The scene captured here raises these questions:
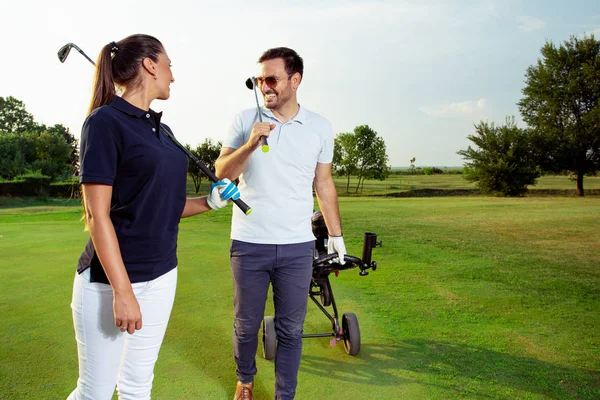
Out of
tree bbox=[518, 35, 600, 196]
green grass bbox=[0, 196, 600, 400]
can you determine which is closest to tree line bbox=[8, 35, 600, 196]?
tree bbox=[518, 35, 600, 196]

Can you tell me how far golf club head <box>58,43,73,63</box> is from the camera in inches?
→ 92.4

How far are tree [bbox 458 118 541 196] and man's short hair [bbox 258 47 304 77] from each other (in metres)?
32.8

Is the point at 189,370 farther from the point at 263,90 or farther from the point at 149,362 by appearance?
the point at 263,90

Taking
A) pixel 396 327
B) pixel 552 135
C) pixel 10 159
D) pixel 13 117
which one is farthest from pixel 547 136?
pixel 13 117

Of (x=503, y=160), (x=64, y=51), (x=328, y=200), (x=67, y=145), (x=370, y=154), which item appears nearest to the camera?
(x=64, y=51)

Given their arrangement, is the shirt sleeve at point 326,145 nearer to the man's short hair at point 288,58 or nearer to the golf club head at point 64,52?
the man's short hair at point 288,58

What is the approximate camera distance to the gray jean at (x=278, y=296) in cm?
304

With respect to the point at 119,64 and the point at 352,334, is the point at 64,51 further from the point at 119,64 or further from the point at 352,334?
the point at 352,334

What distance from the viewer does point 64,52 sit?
2.36 m

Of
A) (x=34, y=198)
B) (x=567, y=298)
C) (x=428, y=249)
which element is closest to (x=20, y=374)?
(x=567, y=298)

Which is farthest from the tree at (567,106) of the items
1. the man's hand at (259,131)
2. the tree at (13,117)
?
the tree at (13,117)

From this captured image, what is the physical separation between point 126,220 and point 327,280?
2.42 metres

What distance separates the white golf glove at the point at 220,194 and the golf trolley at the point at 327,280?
129 centimetres

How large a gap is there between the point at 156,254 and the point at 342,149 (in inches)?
2158
